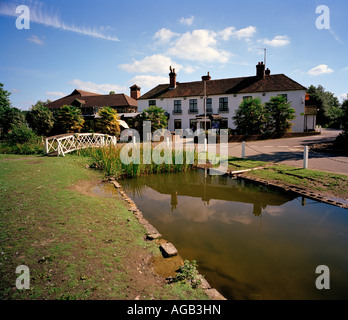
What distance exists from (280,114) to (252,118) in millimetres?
3080

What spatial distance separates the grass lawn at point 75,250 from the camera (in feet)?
8.39

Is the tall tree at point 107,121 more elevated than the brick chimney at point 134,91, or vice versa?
the brick chimney at point 134,91

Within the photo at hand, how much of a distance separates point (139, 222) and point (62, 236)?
5.45 feet

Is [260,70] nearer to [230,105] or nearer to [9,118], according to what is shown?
[230,105]

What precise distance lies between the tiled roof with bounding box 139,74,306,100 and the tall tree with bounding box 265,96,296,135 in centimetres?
690

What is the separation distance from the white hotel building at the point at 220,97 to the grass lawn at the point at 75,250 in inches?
927

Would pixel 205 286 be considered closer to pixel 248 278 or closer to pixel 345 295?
pixel 248 278

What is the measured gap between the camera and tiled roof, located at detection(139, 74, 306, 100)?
27.8m

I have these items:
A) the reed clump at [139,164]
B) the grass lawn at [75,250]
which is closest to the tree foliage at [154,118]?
the reed clump at [139,164]

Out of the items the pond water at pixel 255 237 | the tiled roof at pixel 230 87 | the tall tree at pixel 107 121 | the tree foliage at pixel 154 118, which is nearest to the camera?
the pond water at pixel 255 237

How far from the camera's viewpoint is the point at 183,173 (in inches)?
427

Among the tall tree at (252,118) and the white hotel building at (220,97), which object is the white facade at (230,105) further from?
the tall tree at (252,118)

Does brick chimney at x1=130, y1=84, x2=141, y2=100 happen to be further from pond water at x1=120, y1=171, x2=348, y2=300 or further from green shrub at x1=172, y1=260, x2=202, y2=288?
green shrub at x1=172, y1=260, x2=202, y2=288

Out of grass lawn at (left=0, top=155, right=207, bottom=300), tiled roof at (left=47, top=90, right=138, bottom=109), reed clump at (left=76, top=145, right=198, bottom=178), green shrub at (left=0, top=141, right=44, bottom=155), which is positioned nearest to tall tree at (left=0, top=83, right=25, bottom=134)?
tiled roof at (left=47, top=90, right=138, bottom=109)
